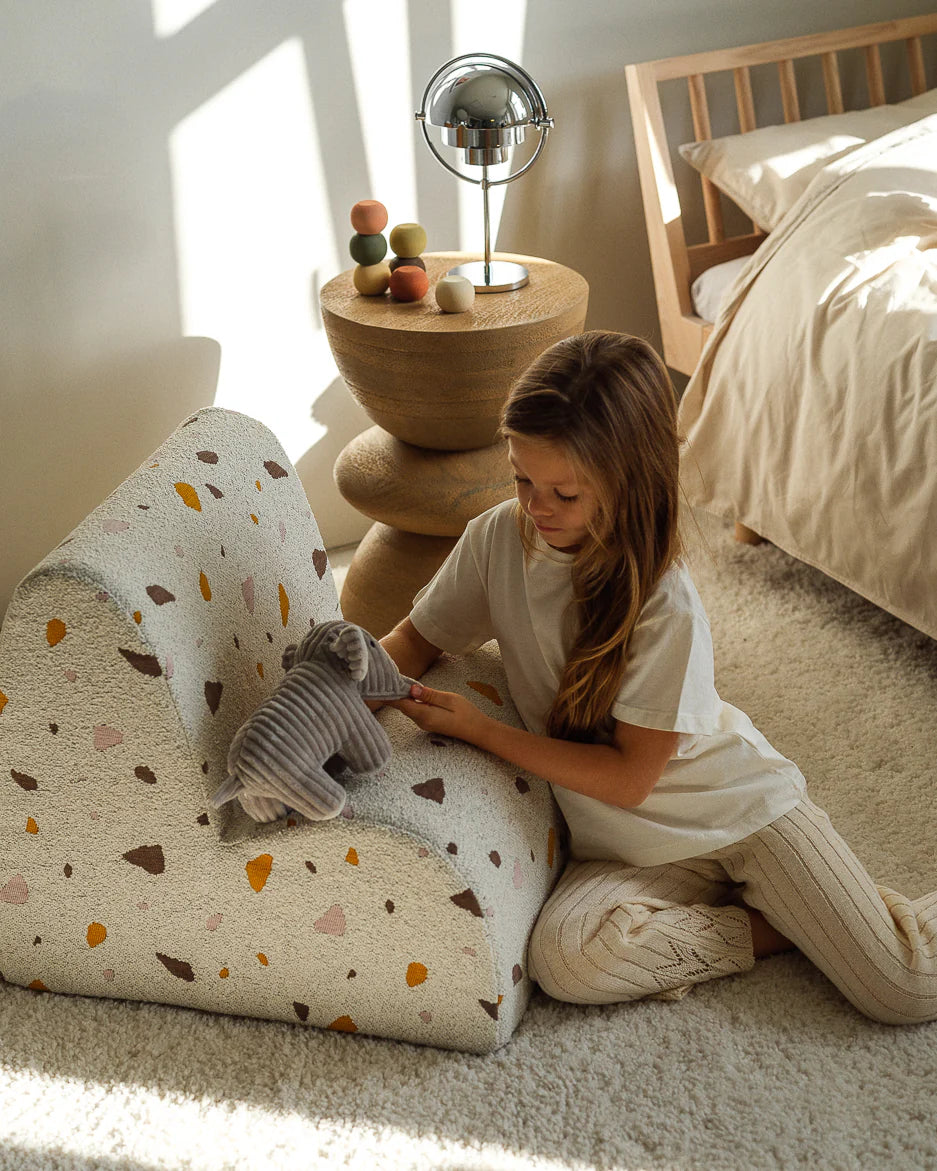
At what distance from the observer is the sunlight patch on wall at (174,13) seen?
1.64m

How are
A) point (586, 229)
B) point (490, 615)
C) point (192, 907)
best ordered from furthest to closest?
point (586, 229) < point (490, 615) < point (192, 907)

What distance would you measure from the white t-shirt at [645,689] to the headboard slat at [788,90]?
140 centimetres

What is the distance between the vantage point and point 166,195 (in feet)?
5.77

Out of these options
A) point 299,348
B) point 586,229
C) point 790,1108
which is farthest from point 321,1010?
point 586,229

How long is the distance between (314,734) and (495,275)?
91cm

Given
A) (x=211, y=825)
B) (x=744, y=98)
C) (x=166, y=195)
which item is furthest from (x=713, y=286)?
(x=211, y=825)

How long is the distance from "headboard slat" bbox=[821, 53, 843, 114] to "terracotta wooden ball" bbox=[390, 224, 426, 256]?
104 cm

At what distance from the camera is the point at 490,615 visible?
1212 mm

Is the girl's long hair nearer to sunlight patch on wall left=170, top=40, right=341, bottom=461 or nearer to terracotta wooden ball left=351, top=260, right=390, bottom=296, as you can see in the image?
terracotta wooden ball left=351, top=260, right=390, bottom=296

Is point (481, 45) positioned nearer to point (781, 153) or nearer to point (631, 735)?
point (781, 153)

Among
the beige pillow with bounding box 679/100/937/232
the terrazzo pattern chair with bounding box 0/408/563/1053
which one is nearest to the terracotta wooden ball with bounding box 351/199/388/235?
the terrazzo pattern chair with bounding box 0/408/563/1053

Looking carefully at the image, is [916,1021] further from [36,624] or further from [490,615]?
[36,624]

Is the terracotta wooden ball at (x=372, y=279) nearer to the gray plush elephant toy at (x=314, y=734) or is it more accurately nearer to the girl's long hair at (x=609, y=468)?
the girl's long hair at (x=609, y=468)

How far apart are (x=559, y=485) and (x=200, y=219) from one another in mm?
1054
